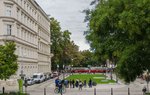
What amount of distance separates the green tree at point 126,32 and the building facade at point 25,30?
1617 inches

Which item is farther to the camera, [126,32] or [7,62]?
[7,62]

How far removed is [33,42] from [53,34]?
146ft

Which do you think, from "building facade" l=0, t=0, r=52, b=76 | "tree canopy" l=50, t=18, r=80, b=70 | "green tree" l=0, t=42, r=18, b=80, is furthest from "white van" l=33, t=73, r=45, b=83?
"tree canopy" l=50, t=18, r=80, b=70

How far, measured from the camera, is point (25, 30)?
79.6 m

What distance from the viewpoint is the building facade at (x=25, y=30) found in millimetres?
66500

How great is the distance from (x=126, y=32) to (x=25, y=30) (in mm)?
58570

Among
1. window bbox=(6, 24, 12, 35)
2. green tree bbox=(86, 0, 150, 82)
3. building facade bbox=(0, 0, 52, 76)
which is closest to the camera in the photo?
green tree bbox=(86, 0, 150, 82)

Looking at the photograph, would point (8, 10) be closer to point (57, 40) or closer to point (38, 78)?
point (38, 78)

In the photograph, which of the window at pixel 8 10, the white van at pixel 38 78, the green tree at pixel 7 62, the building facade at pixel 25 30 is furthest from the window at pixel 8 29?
the green tree at pixel 7 62

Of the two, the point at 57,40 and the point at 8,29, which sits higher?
the point at 57,40

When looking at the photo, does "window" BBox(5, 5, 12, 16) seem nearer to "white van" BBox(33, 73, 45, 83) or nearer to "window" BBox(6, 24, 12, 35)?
"window" BBox(6, 24, 12, 35)

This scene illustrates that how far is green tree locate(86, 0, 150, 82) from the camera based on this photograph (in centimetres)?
1992

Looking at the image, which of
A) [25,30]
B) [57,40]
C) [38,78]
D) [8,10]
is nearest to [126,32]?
[8,10]

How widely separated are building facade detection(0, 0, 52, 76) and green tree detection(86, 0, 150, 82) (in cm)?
4107
